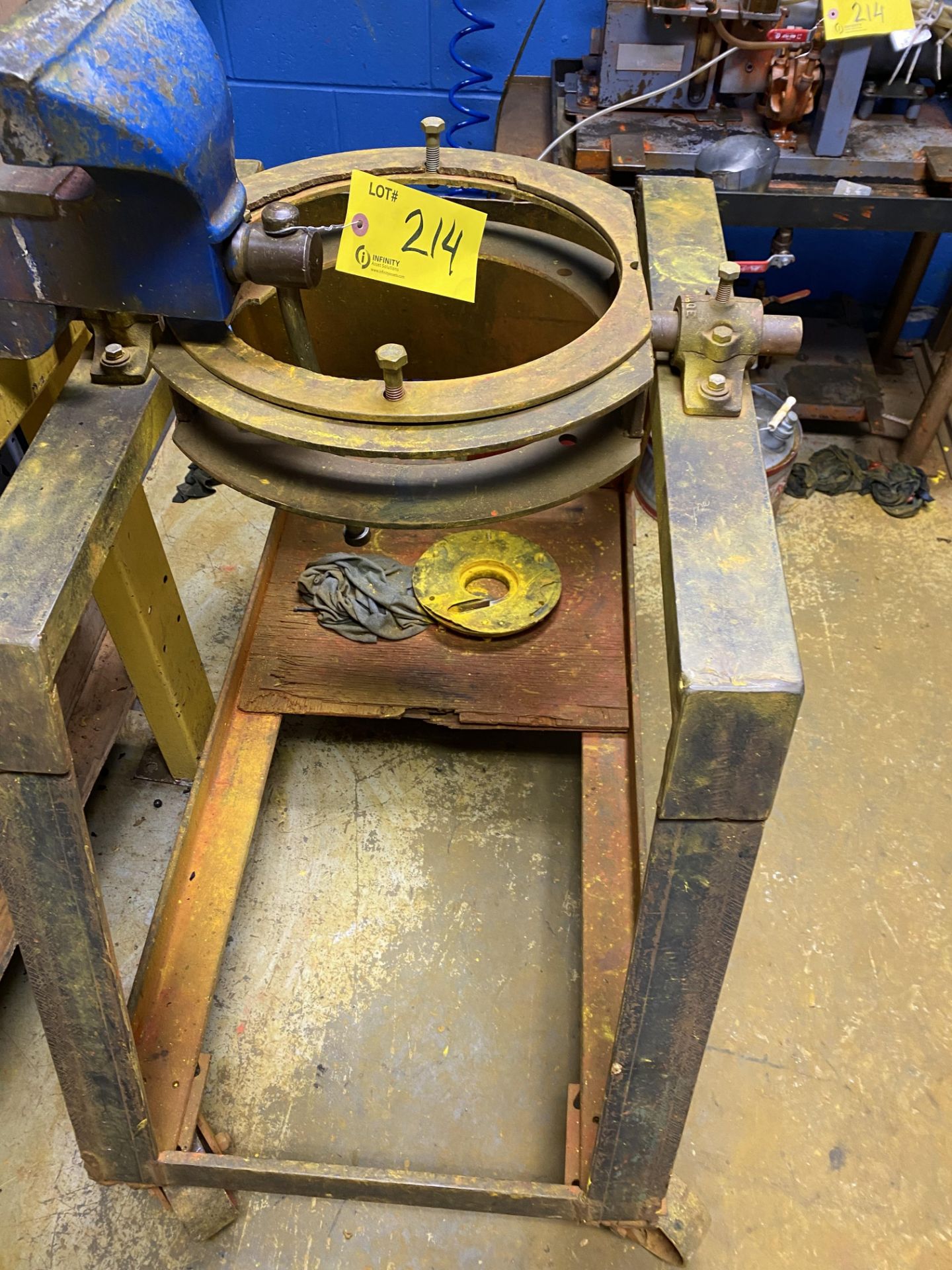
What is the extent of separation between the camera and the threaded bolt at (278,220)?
991 mm

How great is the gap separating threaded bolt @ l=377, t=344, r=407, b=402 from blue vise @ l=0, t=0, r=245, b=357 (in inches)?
7.7

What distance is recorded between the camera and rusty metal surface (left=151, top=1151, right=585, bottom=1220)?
1.14 meters

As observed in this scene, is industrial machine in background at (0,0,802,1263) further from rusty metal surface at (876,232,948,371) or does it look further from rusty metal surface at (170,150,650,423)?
rusty metal surface at (876,232,948,371)

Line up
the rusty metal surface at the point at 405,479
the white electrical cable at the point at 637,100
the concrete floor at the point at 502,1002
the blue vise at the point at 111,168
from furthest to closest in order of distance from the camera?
the white electrical cable at the point at 637,100, the concrete floor at the point at 502,1002, the rusty metal surface at the point at 405,479, the blue vise at the point at 111,168

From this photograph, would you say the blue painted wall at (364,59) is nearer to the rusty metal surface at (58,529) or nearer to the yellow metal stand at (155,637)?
the yellow metal stand at (155,637)

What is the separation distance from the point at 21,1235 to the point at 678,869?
3.85 ft

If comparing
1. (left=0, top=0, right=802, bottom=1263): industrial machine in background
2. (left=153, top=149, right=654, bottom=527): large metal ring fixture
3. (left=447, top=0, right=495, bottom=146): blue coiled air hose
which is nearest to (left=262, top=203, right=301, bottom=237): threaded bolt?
(left=0, top=0, right=802, bottom=1263): industrial machine in background

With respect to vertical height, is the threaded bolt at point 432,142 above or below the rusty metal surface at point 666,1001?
above

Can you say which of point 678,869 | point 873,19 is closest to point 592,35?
point 873,19

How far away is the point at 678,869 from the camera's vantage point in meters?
0.89

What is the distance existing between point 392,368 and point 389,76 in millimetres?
1934

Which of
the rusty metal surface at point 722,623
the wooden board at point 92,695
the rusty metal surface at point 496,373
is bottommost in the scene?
the wooden board at point 92,695

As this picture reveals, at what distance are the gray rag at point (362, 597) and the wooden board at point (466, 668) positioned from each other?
0.02m

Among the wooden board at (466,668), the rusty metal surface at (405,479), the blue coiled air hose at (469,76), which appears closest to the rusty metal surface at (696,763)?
the rusty metal surface at (405,479)
